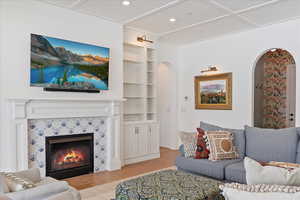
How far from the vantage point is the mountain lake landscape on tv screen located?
3451 millimetres

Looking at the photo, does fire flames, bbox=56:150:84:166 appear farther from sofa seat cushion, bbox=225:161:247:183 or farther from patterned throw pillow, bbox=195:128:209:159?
sofa seat cushion, bbox=225:161:247:183

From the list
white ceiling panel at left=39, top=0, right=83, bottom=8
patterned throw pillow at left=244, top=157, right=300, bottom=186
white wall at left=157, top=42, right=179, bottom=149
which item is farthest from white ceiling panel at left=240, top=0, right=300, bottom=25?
patterned throw pillow at left=244, top=157, right=300, bottom=186

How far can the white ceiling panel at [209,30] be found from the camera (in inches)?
174

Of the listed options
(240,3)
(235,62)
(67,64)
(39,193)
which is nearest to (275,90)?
(235,62)

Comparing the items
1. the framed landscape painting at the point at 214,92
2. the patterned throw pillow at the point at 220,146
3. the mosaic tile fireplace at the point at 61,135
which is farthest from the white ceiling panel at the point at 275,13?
the mosaic tile fireplace at the point at 61,135

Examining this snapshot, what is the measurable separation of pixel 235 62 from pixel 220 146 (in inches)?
103

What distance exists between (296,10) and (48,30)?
4.13 meters

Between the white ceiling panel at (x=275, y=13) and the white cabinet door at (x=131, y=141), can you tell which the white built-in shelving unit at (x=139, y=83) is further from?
the white ceiling panel at (x=275, y=13)

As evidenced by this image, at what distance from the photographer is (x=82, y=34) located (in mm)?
3992

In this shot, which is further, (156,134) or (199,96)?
(199,96)

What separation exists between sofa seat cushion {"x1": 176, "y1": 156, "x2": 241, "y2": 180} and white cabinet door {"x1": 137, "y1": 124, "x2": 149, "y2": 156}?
1.70 metres

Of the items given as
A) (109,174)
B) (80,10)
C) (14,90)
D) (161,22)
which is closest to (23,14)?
(80,10)

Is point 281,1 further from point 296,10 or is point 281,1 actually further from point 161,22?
point 161,22

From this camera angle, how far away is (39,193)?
1.46 m
